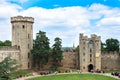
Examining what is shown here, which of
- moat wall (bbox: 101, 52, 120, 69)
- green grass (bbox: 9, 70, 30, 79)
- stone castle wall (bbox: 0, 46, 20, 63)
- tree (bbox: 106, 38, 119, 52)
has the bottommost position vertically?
green grass (bbox: 9, 70, 30, 79)

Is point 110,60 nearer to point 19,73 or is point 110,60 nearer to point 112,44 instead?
point 112,44

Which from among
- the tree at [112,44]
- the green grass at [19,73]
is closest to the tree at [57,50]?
the green grass at [19,73]

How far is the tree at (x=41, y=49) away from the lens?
66.5 m

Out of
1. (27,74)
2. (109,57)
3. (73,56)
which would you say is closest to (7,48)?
(27,74)

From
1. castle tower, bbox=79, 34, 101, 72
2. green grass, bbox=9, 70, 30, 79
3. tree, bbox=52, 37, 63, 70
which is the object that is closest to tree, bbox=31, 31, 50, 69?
tree, bbox=52, 37, 63, 70

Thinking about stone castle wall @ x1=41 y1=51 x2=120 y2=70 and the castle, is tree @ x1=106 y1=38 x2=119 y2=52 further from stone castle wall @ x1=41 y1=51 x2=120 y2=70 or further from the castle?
the castle

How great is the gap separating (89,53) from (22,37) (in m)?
14.9

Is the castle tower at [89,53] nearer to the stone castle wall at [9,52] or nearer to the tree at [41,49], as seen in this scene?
the tree at [41,49]

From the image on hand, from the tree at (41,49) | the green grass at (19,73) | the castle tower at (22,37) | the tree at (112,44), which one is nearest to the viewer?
the green grass at (19,73)

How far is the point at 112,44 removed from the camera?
279 ft

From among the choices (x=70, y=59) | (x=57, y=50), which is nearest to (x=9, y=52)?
(x=57, y=50)

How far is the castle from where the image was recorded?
68375mm

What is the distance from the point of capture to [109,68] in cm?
7294

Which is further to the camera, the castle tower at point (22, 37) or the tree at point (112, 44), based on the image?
the tree at point (112, 44)
